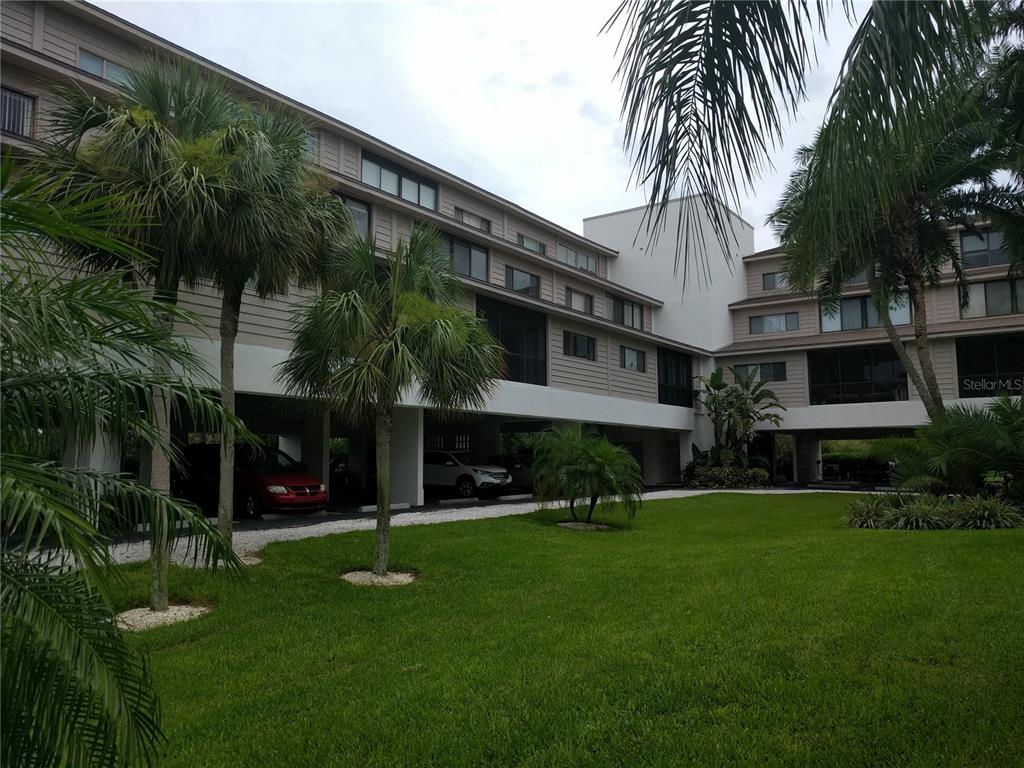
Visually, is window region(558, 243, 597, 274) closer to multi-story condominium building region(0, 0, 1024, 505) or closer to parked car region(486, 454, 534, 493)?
multi-story condominium building region(0, 0, 1024, 505)

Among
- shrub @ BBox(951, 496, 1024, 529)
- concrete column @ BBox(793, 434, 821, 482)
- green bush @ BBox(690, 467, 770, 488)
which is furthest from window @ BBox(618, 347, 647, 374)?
shrub @ BBox(951, 496, 1024, 529)

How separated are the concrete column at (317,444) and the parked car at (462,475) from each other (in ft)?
14.4

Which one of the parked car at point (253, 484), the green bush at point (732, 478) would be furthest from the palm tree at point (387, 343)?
the green bush at point (732, 478)

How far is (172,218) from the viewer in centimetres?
711

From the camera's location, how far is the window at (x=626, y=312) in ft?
98.4

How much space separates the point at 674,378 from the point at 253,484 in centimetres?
1987

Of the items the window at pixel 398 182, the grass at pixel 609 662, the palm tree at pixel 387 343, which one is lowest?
the grass at pixel 609 662

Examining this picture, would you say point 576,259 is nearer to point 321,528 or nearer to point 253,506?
point 253,506

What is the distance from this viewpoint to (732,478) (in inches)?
1097

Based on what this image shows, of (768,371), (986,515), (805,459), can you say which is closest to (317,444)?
(986,515)

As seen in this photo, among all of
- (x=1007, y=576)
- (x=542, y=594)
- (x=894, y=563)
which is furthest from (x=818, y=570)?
(x=542, y=594)

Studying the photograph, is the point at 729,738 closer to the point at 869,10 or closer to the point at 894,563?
→ the point at 869,10

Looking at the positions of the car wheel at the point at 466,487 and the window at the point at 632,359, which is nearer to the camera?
the car wheel at the point at 466,487

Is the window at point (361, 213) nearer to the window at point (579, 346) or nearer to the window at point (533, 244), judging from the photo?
the window at point (579, 346)
